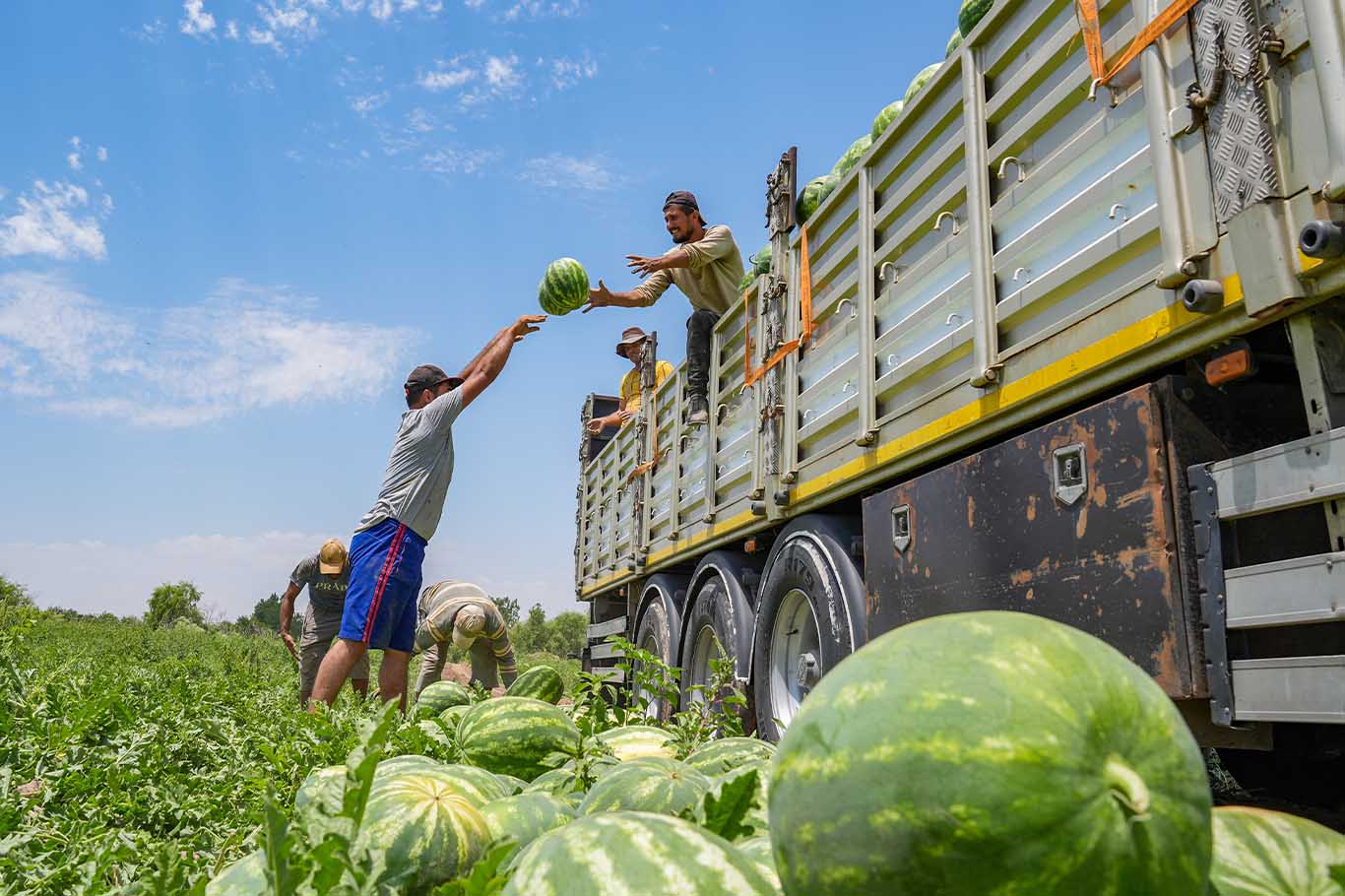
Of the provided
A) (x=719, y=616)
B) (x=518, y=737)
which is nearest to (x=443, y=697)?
(x=518, y=737)

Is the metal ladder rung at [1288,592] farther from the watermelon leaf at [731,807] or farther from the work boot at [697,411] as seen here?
the work boot at [697,411]

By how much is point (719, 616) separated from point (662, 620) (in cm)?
160

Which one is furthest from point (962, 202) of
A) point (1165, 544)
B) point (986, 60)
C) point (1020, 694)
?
point (1020, 694)

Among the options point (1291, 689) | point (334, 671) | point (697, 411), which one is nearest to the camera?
point (1291, 689)

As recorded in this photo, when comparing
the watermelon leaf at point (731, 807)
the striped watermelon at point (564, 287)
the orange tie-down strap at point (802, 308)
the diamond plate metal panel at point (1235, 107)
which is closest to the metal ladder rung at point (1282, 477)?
the diamond plate metal panel at point (1235, 107)

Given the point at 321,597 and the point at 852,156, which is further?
the point at 321,597

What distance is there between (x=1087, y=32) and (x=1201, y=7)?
532 mm

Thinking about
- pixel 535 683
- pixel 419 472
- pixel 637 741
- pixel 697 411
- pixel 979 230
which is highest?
pixel 697 411

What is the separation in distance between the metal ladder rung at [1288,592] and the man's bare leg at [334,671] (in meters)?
4.69

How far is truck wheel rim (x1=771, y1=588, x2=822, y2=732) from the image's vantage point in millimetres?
5344

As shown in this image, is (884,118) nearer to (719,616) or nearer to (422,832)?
(719,616)

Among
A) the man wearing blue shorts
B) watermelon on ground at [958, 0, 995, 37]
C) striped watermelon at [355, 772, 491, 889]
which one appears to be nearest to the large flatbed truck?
watermelon on ground at [958, 0, 995, 37]

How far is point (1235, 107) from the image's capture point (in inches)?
98.9

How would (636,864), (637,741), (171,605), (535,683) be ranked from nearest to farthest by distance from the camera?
(636,864)
(637,741)
(535,683)
(171,605)
